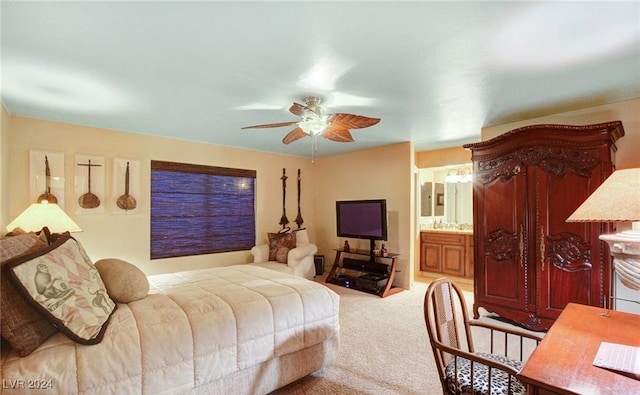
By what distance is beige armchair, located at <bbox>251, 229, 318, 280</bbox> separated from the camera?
179 inches

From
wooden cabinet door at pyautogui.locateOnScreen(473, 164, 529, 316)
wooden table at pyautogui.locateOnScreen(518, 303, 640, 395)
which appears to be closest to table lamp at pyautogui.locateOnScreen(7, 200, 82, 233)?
wooden table at pyautogui.locateOnScreen(518, 303, 640, 395)

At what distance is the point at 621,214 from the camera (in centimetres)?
123

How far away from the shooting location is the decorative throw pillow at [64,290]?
1.32m

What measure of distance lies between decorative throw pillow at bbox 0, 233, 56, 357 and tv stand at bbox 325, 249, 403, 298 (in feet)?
12.0

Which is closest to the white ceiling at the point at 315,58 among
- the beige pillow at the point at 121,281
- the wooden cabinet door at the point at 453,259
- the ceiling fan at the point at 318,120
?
the ceiling fan at the point at 318,120

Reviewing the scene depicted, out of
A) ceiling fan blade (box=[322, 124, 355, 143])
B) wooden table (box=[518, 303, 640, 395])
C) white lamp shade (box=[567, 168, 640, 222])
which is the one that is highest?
ceiling fan blade (box=[322, 124, 355, 143])

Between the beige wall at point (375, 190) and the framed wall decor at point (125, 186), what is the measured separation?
3.22m

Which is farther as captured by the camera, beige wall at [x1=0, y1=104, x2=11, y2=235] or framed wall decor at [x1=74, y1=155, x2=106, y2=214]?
framed wall decor at [x1=74, y1=155, x2=106, y2=214]

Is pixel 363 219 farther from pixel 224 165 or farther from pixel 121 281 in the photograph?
pixel 121 281

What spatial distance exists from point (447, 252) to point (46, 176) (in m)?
5.86

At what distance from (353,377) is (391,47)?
2355 millimetres

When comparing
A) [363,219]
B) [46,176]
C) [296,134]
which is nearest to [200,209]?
Answer: [46,176]

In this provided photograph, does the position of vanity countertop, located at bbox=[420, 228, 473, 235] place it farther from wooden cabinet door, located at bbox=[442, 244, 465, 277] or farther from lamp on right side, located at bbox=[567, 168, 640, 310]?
lamp on right side, located at bbox=[567, 168, 640, 310]

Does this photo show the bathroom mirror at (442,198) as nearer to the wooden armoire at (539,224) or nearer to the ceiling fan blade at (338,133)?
the wooden armoire at (539,224)
